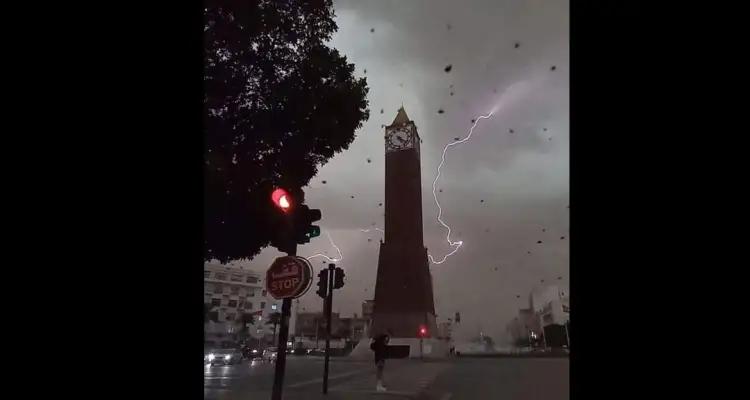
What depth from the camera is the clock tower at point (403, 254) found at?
30844 mm

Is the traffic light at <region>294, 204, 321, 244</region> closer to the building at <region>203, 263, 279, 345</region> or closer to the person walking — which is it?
the person walking

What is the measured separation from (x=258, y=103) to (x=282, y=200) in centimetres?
220

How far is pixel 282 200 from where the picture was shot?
189 inches

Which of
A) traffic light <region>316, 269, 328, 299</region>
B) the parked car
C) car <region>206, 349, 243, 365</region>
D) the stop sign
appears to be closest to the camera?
the stop sign

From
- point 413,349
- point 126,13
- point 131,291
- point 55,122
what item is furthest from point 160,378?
point 413,349

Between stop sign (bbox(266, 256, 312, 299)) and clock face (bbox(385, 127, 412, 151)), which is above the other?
clock face (bbox(385, 127, 412, 151))

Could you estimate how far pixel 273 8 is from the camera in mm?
6297

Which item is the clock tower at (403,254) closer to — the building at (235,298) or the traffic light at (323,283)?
the building at (235,298)

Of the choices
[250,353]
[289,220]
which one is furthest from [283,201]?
[250,353]

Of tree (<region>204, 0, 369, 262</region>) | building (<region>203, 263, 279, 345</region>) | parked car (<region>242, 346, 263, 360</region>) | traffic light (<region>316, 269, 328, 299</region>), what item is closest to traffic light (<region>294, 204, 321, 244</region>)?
tree (<region>204, 0, 369, 262</region>)

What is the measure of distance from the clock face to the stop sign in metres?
25.7

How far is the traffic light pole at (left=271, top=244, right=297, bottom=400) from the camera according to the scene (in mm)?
4738

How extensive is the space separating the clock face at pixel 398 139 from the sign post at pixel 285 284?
25.7 metres
